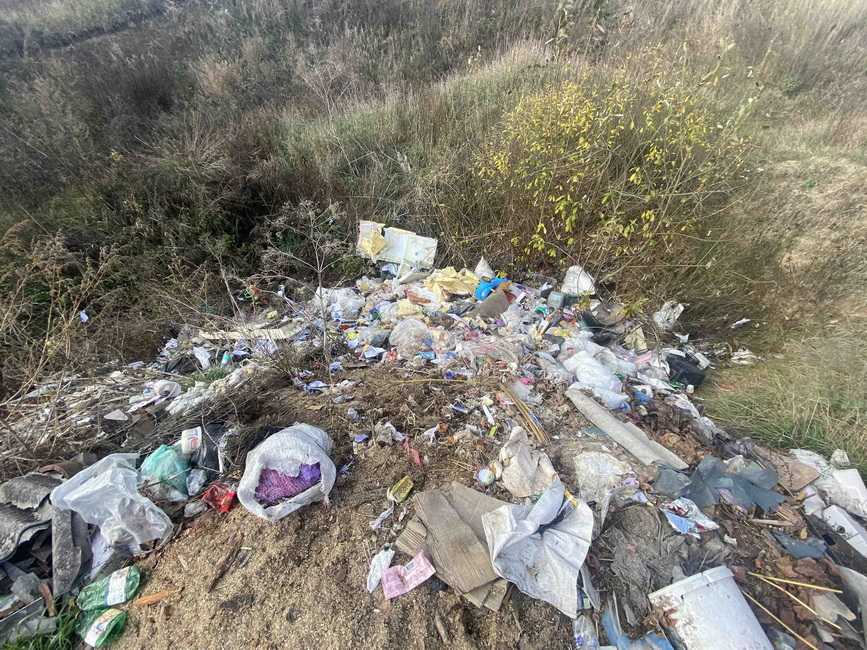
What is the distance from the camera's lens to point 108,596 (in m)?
1.58

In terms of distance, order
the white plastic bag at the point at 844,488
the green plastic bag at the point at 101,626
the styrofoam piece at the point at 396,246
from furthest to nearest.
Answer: the styrofoam piece at the point at 396,246 < the white plastic bag at the point at 844,488 < the green plastic bag at the point at 101,626

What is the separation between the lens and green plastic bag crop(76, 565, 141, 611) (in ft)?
5.15

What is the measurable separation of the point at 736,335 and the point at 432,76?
450 centimetres

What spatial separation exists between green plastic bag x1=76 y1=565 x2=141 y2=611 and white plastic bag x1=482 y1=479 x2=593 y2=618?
1413mm

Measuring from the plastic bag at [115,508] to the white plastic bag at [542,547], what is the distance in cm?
140

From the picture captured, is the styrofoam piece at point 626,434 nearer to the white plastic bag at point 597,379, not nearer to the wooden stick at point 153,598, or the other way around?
the white plastic bag at point 597,379

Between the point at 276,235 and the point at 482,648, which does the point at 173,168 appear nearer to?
the point at 276,235

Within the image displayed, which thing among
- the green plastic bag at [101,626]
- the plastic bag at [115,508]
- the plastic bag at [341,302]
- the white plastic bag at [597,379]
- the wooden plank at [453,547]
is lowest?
the plastic bag at [341,302]

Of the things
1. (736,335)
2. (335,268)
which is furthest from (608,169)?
(335,268)

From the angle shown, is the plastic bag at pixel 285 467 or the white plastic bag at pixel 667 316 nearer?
the plastic bag at pixel 285 467

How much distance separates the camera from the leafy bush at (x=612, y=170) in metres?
3.10

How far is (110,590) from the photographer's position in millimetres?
1588

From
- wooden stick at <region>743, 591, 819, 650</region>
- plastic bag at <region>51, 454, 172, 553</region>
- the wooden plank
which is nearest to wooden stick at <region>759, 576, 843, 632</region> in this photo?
wooden stick at <region>743, 591, 819, 650</region>

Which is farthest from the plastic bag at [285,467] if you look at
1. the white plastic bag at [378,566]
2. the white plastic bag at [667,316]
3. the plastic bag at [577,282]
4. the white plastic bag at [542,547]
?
the white plastic bag at [667,316]
